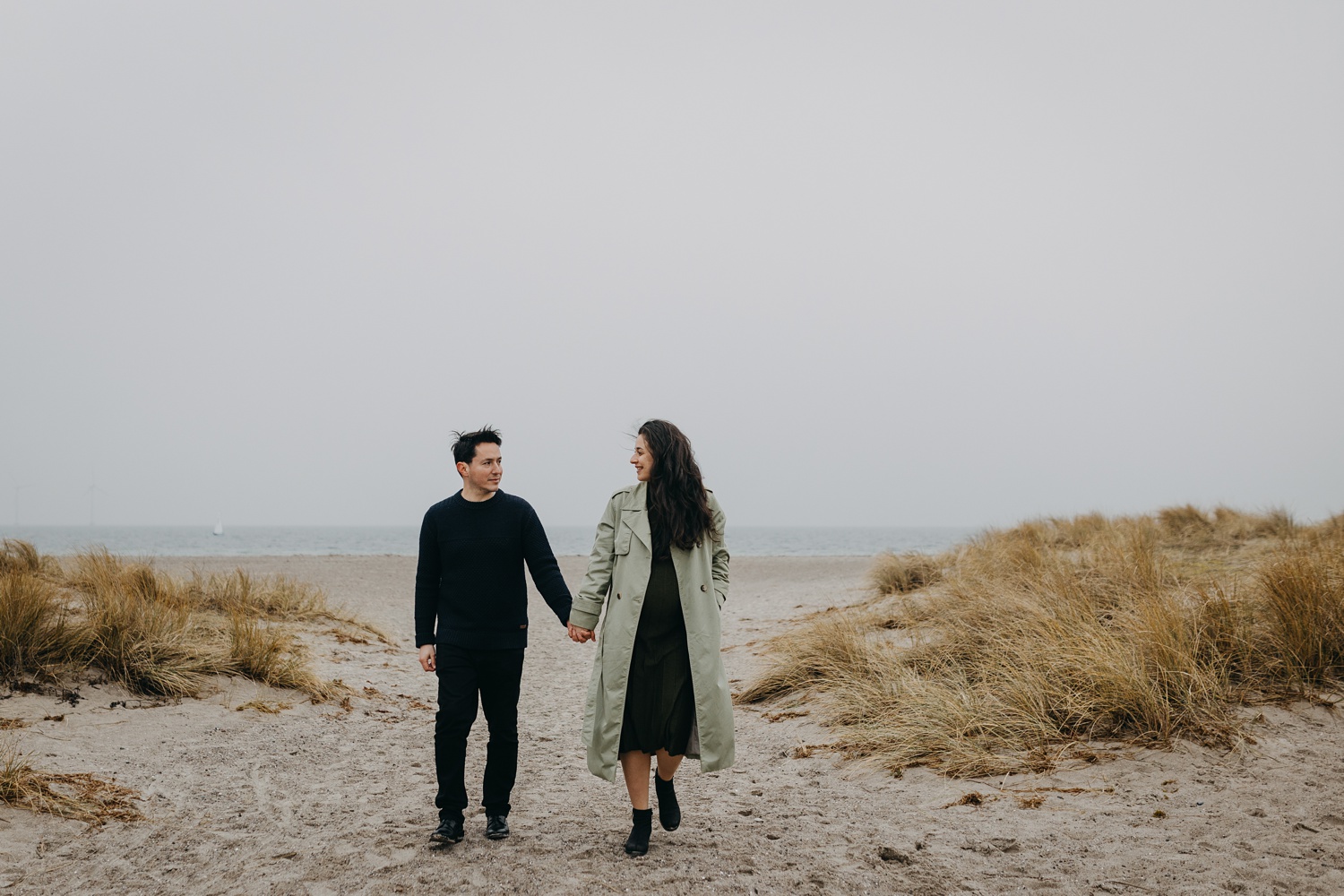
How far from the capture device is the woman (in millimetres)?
4020

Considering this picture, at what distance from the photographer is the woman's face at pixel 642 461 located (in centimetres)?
423

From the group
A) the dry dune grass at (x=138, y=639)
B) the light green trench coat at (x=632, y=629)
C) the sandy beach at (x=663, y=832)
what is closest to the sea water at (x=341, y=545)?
the dry dune grass at (x=138, y=639)

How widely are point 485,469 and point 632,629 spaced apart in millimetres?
1128

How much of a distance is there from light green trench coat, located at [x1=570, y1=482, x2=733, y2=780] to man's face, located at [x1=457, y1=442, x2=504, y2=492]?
626mm

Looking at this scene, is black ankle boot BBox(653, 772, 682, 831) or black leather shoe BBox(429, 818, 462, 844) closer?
black leather shoe BBox(429, 818, 462, 844)

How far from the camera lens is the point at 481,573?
170 inches

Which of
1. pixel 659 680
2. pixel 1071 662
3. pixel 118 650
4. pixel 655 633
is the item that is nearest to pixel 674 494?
pixel 655 633

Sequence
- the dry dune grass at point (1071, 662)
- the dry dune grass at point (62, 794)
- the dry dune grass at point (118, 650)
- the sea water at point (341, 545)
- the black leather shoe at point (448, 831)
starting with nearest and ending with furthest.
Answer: the black leather shoe at point (448, 831)
the dry dune grass at point (62, 794)
the dry dune grass at point (118, 650)
the dry dune grass at point (1071, 662)
the sea water at point (341, 545)

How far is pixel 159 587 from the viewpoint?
9602 mm

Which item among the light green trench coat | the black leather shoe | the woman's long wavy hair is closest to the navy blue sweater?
the light green trench coat

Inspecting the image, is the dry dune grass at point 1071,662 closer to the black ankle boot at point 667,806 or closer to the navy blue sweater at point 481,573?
the black ankle boot at point 667,806

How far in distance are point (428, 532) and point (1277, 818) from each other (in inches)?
175

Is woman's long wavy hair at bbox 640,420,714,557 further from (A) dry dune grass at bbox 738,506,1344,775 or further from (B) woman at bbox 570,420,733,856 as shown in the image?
(A) dry dune grass at bbox 738,506,1344,775

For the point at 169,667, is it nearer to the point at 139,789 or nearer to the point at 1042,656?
the point at 139,789
